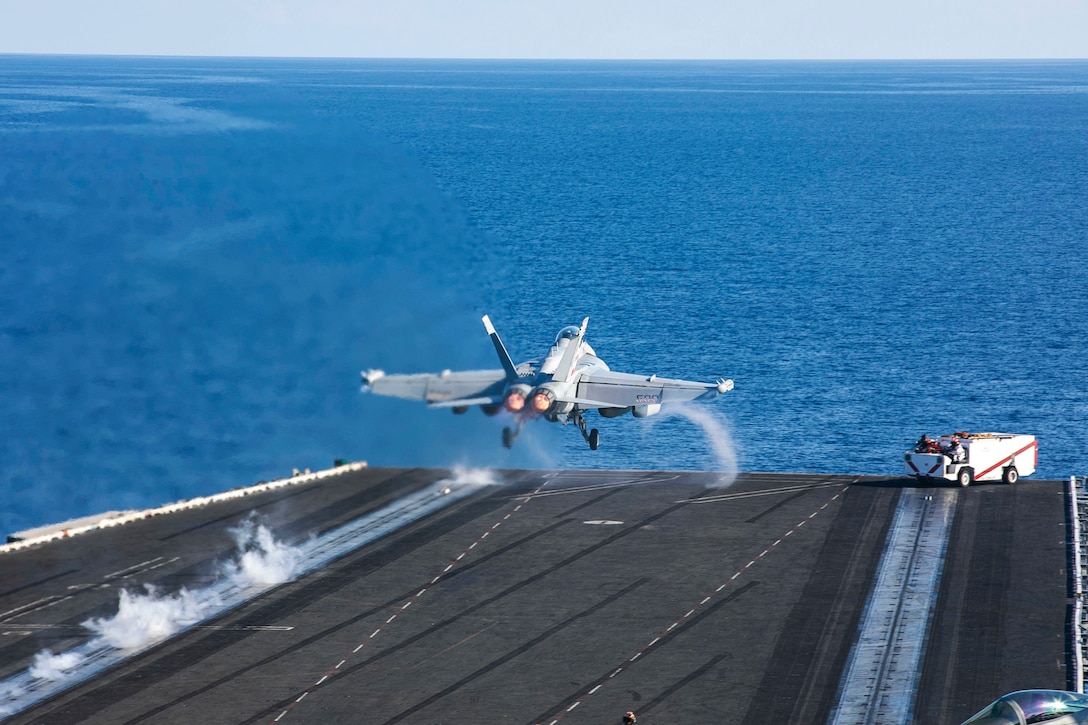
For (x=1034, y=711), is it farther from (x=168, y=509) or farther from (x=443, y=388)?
(x=168, y=509)

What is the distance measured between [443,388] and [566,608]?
53.5ft

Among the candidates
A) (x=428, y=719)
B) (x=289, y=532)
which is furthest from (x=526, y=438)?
(x=428, y=719)

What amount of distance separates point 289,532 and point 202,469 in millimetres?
40079

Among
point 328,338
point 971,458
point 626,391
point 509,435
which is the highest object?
point 328,338

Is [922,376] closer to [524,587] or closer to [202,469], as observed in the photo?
[202,469]

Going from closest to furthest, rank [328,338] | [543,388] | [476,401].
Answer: [543,388], [476,401], [328,338]

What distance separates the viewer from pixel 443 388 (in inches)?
2749

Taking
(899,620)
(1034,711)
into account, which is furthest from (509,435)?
(1034,711)

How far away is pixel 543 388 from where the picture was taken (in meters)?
68.3

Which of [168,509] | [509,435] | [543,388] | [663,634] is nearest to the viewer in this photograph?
[663,634]

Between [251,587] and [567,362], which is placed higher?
[567,362]

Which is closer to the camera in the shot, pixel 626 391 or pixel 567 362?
pixel 567 362

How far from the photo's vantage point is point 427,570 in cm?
6412

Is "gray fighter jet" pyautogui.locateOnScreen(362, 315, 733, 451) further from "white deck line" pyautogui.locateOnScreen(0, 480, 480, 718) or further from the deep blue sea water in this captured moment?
the deep blue sea water
